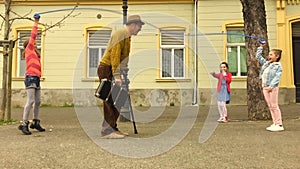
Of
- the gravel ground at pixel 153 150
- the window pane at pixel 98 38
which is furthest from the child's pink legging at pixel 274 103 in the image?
the window pane at pixel 98 38

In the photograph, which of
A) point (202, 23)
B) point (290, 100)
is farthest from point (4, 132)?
point (290, 100)

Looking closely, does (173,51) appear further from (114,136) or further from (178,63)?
(114,136)

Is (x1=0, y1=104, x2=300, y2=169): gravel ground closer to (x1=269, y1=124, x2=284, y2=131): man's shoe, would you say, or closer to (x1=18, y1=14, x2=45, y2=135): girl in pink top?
(x1=269, y1=124, x2=284, y2=131): man's shoe

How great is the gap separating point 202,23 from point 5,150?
11906mm

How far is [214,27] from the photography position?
610 inches

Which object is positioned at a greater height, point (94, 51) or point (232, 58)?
point (94, 51)

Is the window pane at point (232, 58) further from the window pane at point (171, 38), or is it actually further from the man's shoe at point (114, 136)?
the man's shoe at point (114, 136)

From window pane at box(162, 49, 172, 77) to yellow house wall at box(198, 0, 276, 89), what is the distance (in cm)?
134

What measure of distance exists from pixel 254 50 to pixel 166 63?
6864mm

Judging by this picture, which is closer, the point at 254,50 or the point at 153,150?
the point at 153,150

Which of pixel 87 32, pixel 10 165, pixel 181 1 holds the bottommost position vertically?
pixel 10 165

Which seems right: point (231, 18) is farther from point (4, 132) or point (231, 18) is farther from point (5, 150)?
point (5, 150)

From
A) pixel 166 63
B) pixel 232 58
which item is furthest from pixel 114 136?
pixel 232 58

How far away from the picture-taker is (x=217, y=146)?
522cm
